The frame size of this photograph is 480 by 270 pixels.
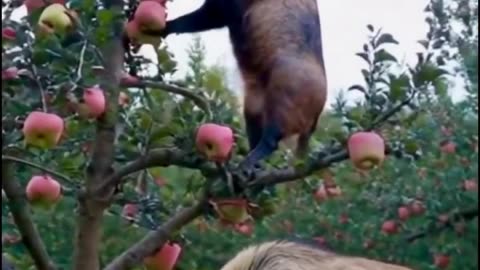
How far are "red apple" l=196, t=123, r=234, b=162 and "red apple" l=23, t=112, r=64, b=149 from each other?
0.23m

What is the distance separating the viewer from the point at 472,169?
605cm

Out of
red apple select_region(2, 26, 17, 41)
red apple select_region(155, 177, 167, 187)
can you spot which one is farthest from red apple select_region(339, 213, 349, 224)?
red apple select_region(2, 26, 17, 41)

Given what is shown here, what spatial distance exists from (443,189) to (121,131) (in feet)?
11.5

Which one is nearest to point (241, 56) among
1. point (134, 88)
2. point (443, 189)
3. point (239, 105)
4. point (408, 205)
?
point (239, 105)

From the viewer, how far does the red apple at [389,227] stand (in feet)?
18.0

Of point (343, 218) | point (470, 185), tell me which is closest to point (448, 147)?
point (470, 185)

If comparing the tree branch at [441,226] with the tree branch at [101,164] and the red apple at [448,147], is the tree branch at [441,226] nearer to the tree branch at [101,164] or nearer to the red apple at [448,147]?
the red apple at [448,147]

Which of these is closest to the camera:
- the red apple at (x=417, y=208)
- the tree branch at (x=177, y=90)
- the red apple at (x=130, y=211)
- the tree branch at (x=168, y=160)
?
the tree branch at (x=168, y=160)

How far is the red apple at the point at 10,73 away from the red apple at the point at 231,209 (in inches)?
16.8

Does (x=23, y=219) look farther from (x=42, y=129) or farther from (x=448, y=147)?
(x=448, y=147)

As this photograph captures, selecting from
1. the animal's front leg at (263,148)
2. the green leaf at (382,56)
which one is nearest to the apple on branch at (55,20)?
the animal's front leg at (263,148)

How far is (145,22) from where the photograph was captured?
256 cm

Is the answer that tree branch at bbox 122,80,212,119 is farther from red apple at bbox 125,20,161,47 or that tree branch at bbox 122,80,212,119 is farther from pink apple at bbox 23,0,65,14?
pink apple at bbox 23,0,65,14

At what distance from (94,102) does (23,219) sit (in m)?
0.39
